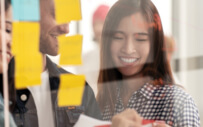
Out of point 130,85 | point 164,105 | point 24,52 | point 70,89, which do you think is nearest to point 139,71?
point 130,85

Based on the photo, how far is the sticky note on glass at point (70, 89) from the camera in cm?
155

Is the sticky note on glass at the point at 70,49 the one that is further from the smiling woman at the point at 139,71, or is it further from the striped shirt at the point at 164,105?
the striped shirt at the point at 164,105

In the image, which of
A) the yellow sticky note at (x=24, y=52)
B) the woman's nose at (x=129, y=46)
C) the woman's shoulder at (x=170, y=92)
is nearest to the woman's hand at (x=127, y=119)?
the woman's shoulder at (x=170, y=92)

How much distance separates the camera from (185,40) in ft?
5.33

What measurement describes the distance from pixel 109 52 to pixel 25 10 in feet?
1.26

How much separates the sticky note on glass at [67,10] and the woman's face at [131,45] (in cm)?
18

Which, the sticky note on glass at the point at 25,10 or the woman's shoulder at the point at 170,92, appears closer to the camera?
the sticky note on glass at the point at 25,10

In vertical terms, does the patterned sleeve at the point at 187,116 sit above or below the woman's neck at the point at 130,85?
below

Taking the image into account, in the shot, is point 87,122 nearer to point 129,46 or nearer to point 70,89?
point 70,89

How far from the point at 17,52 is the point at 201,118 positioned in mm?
Result: 827

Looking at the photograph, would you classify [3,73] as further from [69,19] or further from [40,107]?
[69,19]

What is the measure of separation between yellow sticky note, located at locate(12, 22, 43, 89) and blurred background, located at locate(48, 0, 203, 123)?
27 cm

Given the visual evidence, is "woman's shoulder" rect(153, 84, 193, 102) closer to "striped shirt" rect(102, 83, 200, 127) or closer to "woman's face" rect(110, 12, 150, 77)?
"striped shirt" rect(102, 83, 200, 127)

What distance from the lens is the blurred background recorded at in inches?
63.2
